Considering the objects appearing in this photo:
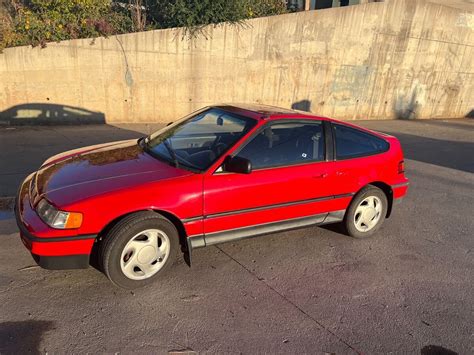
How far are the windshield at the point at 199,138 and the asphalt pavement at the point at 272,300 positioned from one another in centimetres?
101

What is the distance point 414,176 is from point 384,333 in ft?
16.3

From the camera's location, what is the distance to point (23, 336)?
8.62 ft

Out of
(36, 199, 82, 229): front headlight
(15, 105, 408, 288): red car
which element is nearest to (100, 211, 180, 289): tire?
(15, 105, 408, 288): red car

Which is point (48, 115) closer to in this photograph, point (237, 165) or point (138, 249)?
point (138, 249)

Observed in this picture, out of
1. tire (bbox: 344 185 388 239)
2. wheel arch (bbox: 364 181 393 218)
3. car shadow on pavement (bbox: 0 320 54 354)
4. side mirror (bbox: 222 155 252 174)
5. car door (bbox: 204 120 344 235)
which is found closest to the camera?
car shadow on pavement (bbox: 0 320 54 354)

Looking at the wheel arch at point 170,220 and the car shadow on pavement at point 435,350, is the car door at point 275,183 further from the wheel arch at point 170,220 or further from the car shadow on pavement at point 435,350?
the car shadow on pavement at point 435,350

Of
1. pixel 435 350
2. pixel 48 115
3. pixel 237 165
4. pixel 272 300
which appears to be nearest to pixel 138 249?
pixel 237 165

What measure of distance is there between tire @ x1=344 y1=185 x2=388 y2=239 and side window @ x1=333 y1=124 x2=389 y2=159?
0.43 meters

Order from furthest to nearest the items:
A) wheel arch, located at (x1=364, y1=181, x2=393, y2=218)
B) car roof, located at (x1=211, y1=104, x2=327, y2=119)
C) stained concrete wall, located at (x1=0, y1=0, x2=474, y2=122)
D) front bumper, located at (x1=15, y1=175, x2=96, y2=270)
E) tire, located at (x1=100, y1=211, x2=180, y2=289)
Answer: stained concrete wall, located at (x1=0, y1=0, x2=474, y2=122) → wheel arch, located at (x1=364, y1=181, x2=393, y2=218) → car roof, located at (x1=211, y1=104, x2=327, y2=119) → tire, located at (x1=100, y1=211, x2=180, y2=289) → front bumper, located at (x1=15, y1=175, x2=96, y2=270)

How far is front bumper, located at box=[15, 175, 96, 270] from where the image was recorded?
2912 millimetres

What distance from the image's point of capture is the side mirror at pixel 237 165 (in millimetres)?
3326

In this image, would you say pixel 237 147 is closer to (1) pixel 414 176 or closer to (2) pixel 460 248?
(2) pixel 460 248

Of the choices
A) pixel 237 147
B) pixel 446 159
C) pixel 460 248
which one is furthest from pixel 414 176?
pixel 237 147

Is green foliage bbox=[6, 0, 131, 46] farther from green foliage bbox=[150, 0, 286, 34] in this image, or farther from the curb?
the curb
